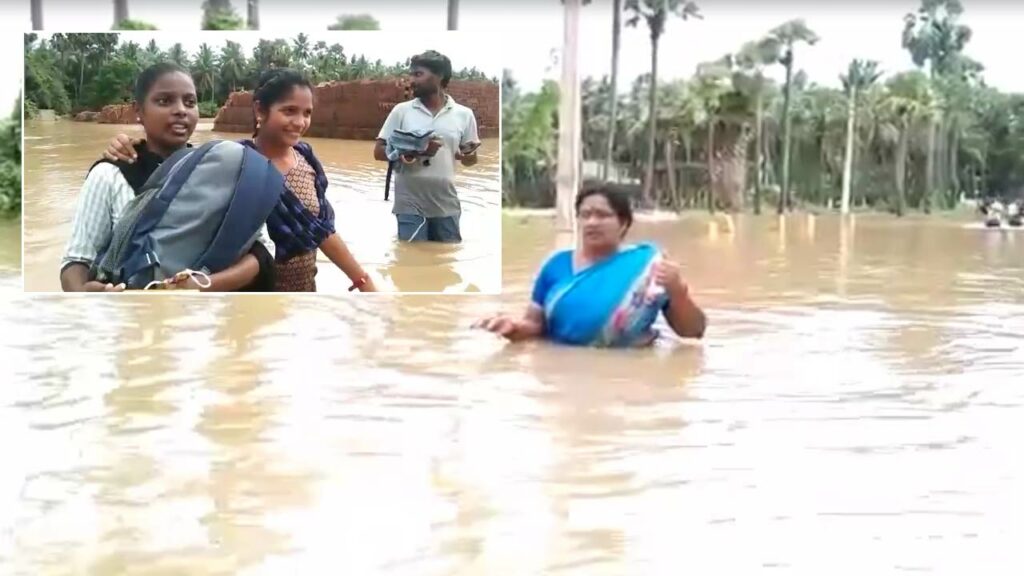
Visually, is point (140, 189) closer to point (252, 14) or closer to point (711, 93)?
point (252, 14)

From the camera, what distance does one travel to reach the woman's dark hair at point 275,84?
575 cm

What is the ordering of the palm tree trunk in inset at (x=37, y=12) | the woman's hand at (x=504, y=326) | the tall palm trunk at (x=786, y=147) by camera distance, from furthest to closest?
the tall palm trunk at (x=786, y=147)
the palm tree trunk in inset at (x=37, y=12)
the woman's hand at (x=504, y=326)

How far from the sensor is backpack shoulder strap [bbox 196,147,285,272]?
5496 millimetres

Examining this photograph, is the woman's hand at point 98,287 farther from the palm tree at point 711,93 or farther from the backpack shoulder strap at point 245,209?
the palm tree at point 711,93

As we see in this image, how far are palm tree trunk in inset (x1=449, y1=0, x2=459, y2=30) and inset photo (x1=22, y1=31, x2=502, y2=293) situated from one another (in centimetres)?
115

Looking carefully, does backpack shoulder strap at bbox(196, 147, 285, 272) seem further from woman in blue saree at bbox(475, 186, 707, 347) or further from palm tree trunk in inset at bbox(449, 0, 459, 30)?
palm tree trunk in inset at bbox(449, 0, 459, 30)

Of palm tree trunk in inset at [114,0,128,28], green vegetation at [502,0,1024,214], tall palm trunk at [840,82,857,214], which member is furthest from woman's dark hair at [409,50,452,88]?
tall palm trunk at [840,82,857,214]

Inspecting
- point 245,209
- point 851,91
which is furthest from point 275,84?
point 851,91

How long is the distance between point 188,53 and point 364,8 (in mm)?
1421

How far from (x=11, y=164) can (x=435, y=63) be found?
8.91ft

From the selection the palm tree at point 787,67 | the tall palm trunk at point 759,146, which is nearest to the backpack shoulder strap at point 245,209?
the palm tree at point 787,67

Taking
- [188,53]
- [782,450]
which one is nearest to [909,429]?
[782,450]

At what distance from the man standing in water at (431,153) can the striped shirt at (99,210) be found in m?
0.70

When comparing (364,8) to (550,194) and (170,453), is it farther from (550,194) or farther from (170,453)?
(170,453)
